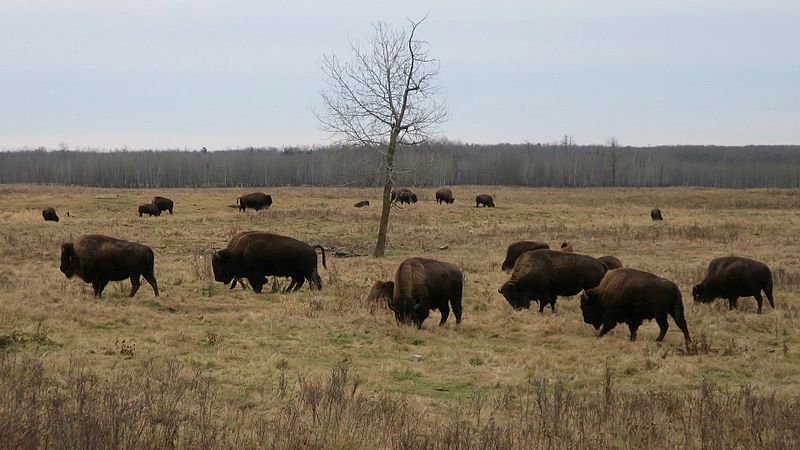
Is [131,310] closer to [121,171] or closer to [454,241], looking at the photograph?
[454,241]

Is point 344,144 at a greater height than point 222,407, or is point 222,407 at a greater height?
point 344,144

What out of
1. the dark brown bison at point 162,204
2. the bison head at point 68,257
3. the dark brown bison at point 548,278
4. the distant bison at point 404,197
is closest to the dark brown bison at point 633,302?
the dark brown bison at point 548,278

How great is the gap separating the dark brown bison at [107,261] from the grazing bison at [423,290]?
221 inches

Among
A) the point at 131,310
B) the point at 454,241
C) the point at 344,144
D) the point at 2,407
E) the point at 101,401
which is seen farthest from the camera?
the point at 454,241

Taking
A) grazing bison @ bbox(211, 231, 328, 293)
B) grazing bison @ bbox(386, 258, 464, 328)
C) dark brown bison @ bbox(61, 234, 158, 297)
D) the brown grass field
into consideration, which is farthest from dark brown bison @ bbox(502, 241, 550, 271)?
dark brown bison @ bbox(61, 234, 158, 297)

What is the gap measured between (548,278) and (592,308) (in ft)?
7.37

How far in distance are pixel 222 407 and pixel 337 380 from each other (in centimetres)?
135

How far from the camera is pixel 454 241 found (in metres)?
32.9

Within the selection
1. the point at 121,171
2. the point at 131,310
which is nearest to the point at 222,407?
the point at 131,310

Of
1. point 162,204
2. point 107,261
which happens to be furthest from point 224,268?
point 162,204

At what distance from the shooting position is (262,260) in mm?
17984

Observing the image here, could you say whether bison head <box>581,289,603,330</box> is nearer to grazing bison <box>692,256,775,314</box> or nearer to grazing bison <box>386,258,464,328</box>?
grazing bison <box>386,258,464,328</box>

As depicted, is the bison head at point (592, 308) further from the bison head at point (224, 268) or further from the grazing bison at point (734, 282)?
the bison head at point (224, 268)

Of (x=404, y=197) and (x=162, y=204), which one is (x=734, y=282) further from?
(x=404, y=197)
